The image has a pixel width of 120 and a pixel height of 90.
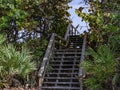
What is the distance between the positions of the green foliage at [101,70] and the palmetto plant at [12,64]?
211cm

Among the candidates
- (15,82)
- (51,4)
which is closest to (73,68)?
(15,82)

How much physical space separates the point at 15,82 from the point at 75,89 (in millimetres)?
Result: 2246

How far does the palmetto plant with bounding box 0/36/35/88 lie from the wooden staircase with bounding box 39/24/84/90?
696 millimetres

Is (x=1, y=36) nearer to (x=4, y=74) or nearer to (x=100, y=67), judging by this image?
(x=4, y=74)

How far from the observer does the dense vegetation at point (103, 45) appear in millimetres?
11797

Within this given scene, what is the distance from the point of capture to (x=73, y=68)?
44.3 ft

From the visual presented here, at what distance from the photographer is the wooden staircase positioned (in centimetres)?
1255

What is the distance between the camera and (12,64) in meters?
12.2

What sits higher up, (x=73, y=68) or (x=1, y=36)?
(x=1, y=36)

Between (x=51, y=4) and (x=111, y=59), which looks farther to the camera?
(x=51, y=4)

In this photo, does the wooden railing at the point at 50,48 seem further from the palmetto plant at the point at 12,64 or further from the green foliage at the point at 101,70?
the green foliage at the point at 101,70

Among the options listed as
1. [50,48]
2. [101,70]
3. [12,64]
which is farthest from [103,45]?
[12,64]

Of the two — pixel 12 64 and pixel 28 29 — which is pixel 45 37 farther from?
pixel 12 64

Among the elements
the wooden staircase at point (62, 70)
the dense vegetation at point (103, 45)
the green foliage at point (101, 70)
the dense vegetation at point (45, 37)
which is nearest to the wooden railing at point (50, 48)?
the wooden staircase at point (62, 70)
